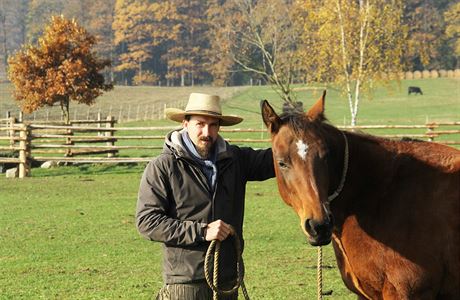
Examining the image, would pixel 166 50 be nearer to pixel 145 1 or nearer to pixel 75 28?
pixel 145 1

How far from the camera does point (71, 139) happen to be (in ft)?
79.5

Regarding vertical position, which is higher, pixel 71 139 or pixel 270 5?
pixel 270 5

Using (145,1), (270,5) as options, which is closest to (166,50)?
A: (145,1)

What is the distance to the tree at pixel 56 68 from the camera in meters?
28.0

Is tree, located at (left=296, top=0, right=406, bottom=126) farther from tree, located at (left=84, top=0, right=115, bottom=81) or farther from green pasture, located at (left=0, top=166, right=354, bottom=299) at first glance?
tree, located at (left=84, top=0, right=115, bottom=81)

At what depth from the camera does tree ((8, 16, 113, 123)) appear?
27984 millimetres

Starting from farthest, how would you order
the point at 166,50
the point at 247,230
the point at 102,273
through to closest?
the point at 166,50 → the point at 247,230 → the point at 102,273

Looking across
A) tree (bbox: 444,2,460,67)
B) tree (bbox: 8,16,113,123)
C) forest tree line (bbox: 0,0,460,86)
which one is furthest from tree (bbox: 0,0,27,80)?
tree (bbox: 8,16,113,123)

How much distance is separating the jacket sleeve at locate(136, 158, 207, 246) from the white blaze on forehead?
71cm

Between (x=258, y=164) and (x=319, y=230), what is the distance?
96cm

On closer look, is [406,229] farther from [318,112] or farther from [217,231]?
[217,231]

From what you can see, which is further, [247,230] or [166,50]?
[166,50]

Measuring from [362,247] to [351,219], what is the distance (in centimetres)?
20

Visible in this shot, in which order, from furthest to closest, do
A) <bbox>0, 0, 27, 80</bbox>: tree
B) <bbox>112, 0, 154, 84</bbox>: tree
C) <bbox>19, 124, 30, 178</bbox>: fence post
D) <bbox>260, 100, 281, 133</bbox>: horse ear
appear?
1. <bbox>0, 0, 27, 80</bbox>: tree
2. <bbox>112, 0, 154, 84</bbox>: tree
3. <bbox>19, 124, 30, 178</bbox>: fence post
4. <bbox>260, 100, 281, 133</bbox>: horse ear
